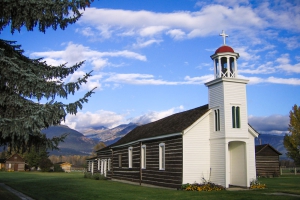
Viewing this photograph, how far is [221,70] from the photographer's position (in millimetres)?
24062

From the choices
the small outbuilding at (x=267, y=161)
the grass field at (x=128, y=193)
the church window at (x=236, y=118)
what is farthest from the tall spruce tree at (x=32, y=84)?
the small outbuilding at (x=267, y=161)

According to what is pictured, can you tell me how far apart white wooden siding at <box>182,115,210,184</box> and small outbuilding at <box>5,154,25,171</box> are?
6826cm

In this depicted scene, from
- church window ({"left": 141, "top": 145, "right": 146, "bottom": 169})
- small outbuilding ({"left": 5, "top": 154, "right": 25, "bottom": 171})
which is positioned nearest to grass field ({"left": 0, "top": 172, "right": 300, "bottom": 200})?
church window ({"left": 141, "top": 145, "right": 146, "bottom": 169})

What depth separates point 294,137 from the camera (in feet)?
153

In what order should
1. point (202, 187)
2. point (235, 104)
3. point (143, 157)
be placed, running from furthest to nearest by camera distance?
1. point (143, 157)
2. point (235, 104)
3. point (202, 187)

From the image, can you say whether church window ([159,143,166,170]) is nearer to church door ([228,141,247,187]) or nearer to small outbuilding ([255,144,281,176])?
church door ([228,141,247,187])

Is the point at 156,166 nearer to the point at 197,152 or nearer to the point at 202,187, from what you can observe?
the point at 197,152

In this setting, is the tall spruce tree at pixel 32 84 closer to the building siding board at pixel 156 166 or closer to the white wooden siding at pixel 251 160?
the building siding board at pixel 156 166

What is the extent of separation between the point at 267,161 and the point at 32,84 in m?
37.8

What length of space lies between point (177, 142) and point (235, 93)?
5.39 m

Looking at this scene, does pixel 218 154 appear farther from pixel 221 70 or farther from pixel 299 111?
pixel 299 111

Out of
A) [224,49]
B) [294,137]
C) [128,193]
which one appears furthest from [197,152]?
[294,137]

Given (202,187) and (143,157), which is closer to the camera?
(202,187)

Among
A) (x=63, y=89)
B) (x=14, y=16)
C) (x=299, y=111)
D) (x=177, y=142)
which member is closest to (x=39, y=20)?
(x=14, y=16)
